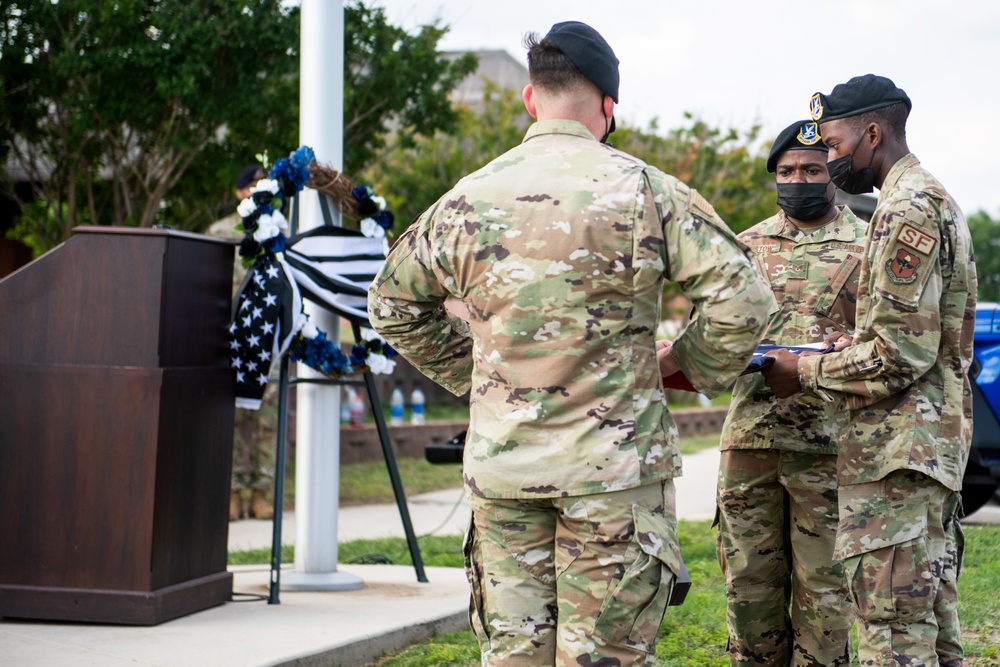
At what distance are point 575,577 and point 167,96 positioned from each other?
28.1ft

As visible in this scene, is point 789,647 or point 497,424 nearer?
point 497,424

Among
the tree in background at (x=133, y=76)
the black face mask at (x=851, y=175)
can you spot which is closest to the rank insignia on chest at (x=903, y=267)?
the black face mask at (x=851, y=175)

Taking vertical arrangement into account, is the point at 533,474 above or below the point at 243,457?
above

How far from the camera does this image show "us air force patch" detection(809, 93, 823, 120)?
3.45 m

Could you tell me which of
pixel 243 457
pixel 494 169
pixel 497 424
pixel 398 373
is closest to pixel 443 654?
pixel 497 424

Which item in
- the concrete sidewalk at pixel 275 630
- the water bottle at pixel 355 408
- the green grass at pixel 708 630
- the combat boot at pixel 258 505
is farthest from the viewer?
the water bottle at pixel 355 408

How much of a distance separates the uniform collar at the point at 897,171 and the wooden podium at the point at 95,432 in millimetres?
3128

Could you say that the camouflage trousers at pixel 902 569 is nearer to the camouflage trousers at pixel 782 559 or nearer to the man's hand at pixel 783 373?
the man's hand at pixel 783 373

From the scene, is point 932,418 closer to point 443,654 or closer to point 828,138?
point 828,138

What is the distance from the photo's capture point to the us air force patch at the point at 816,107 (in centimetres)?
345

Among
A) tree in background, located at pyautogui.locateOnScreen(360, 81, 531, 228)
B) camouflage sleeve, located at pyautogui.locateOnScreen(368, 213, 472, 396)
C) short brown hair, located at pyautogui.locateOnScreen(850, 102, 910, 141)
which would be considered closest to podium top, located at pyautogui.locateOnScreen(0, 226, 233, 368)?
camouflage sleeve, located at pyautogui.locateOnScreen(368, 213, 472, 396)

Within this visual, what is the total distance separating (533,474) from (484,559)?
29cm

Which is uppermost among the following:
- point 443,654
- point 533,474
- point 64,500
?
point 533,474

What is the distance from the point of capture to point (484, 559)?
2.82m
